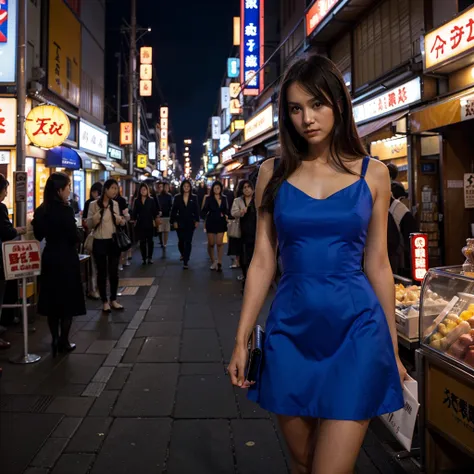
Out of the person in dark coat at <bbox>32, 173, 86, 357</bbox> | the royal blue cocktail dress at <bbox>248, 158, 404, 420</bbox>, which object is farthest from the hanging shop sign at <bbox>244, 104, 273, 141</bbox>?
the royal blue cocktail dress at <bbox>248, 158, 404, 420</bbox>

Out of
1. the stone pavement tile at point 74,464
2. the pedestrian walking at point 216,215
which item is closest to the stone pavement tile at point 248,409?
the stone pavement tile at point 74,464

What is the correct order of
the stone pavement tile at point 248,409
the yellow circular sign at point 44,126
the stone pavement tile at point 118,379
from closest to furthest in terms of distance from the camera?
the stone pavement tile at point 248,409 < the stone pavement tile at point 118,379 < the yellow circular sign at point 44,126

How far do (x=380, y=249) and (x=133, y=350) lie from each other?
449cm

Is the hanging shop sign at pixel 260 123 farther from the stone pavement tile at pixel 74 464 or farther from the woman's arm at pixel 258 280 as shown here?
the woman's arm at pixel 258 280

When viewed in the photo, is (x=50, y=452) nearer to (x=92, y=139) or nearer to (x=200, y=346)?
(x=200, y=346)

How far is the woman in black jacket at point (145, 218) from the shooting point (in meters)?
12.6

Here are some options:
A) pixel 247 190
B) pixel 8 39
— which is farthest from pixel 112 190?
pixel 8 39

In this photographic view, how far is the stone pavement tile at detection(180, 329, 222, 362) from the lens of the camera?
5.54 m

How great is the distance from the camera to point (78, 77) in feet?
57.2

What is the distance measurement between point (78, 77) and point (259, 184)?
17.3m

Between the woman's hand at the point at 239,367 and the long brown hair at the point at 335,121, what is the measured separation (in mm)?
607

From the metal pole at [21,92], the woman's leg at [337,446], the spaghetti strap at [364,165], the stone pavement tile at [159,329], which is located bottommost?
the stone pavement tile at [159,329]

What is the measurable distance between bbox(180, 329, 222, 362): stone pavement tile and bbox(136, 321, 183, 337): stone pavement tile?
18 cm

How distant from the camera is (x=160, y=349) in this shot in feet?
19.3
